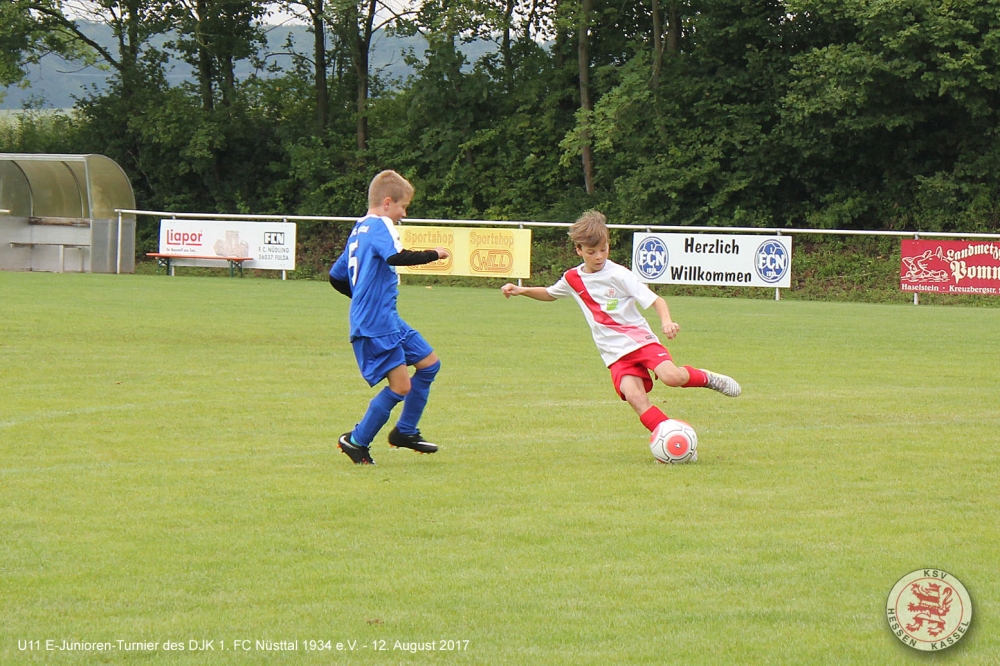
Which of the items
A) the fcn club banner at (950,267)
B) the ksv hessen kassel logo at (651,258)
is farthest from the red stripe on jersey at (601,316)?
the ksv hessen kassel logo at (651,258)

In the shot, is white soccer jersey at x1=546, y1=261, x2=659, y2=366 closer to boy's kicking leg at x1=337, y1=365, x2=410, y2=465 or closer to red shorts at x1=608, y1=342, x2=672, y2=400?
red shorts at x1=608, y1=342, x2=672, y2=400

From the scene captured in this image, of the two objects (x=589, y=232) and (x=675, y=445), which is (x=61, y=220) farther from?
(x=675, y=445)

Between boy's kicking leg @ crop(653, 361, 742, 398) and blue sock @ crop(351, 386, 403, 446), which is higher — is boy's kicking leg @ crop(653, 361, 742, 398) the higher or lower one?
the higher one

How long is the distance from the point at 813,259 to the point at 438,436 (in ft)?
77.8

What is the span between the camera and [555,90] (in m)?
39.5

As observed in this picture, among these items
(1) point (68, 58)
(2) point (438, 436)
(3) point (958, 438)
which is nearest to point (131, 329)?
(2) point (438, 436)

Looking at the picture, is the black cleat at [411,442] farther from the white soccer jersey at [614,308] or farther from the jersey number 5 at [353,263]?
the white soccer jersey at [614,308]

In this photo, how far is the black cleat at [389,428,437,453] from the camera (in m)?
7.24

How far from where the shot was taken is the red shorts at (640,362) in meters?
7.39

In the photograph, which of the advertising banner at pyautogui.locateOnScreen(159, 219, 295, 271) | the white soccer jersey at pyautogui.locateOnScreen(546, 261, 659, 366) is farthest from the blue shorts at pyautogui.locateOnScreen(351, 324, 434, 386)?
the advertising banner at pyautogui.locateOnScreen(159, 219, 295, 271)

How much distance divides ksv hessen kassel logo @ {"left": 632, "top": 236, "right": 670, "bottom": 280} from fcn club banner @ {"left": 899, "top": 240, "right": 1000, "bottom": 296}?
17.1 ft

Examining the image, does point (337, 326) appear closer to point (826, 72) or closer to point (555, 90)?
point (826, 72)

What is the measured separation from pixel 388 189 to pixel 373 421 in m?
1.32

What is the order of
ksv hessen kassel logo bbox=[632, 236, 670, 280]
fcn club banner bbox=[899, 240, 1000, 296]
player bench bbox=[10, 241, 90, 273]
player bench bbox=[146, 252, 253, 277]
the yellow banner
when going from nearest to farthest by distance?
fcn club banner bbox=[899, 240, 1000, 296] < ksv hessen kassel logo bbox=[632, 236, 670, 280] < the yellow banner < player bench bbox=[146, 252, 253, 277] < player bench bbox=[10, 241, 90, 273]
